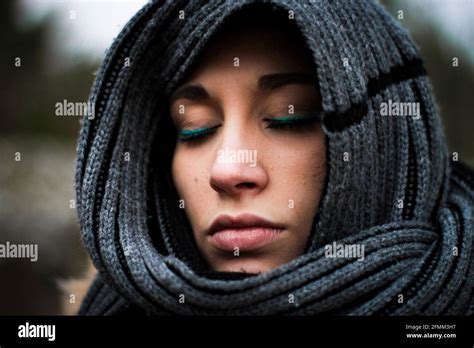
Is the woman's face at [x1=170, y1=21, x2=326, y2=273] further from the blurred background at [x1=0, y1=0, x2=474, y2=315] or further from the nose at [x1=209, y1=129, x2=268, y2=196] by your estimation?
the blurred background at [x1=0, y1=0, x2=474, y2=315]

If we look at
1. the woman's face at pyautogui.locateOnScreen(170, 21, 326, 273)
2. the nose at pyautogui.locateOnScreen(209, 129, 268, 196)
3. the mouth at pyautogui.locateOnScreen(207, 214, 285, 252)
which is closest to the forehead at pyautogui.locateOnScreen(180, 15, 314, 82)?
the woman's face at pyautogui.locateOnScreen(170, 21, 326, 273)

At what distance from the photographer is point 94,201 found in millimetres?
1022

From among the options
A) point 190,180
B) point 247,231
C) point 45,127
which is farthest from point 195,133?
point 45,127

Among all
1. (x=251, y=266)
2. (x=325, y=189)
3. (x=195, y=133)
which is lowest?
(x=251, y=266)

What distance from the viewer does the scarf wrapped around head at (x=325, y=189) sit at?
0.91 m

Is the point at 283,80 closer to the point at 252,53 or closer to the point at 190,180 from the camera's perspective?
the point at 252,53

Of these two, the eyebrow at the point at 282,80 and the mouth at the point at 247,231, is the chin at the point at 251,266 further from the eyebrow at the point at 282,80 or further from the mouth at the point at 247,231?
the eyebrow at the point at 282,80

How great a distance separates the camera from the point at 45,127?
2141 millimetres

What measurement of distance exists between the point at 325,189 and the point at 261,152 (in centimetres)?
11

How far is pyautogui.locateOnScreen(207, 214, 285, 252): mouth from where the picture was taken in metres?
0.95

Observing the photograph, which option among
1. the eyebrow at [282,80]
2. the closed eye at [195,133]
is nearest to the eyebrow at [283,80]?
the eyebrow at [282,80]

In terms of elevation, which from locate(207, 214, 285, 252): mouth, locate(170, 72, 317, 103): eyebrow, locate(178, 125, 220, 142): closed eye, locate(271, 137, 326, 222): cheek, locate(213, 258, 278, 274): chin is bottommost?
locate(213, 258, 278, 274): chin

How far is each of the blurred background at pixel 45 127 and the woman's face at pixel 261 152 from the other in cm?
56

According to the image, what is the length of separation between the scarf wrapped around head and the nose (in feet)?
0.36
